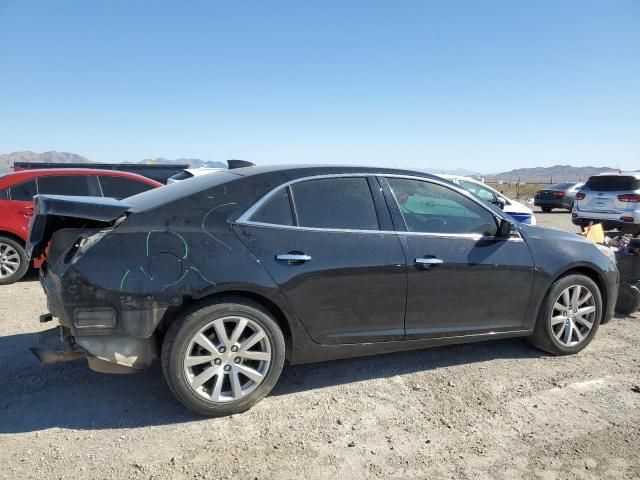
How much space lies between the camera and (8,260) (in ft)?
22.1

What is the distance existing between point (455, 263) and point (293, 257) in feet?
4.25

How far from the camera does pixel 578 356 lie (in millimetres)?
4340

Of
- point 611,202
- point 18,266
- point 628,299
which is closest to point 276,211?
point 628,299

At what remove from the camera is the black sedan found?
3.02 m

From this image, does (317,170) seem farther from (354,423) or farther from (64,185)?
(64,185)

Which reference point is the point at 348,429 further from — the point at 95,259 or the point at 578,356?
the point at 578,356

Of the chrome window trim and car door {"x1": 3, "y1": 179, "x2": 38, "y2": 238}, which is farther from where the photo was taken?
car door {"x1": 3, "y1": 179, "x2": 38, "y2": 238}

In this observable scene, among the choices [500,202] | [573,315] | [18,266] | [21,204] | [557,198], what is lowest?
[18,266]

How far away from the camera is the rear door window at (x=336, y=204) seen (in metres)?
3.48

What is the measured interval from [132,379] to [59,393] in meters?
0.49

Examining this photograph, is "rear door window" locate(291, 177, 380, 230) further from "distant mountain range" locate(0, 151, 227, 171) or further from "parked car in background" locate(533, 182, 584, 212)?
"parked car in background" locate(533, 182, 584, 212)

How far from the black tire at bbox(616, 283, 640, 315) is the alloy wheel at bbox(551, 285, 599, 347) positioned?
4.78ft

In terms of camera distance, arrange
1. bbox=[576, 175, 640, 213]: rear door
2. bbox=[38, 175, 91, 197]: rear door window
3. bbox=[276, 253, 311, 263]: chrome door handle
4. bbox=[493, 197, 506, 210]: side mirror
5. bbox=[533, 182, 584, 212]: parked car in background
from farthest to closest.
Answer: bbox=[533, 182, 584, 212]: parked car in background → bbox=[576, 175, 640, 213]: rear door → bbox=[493, 197, 506, 210]: side mirror → bbox=[38, 175, 91, 197]: rear door window → bbox=[276, 253, 311, 263]: chrome door handle

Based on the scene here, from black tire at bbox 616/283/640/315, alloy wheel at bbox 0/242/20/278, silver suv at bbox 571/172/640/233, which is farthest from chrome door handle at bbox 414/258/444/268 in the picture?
silver suv at bbox 571/172/640/233
